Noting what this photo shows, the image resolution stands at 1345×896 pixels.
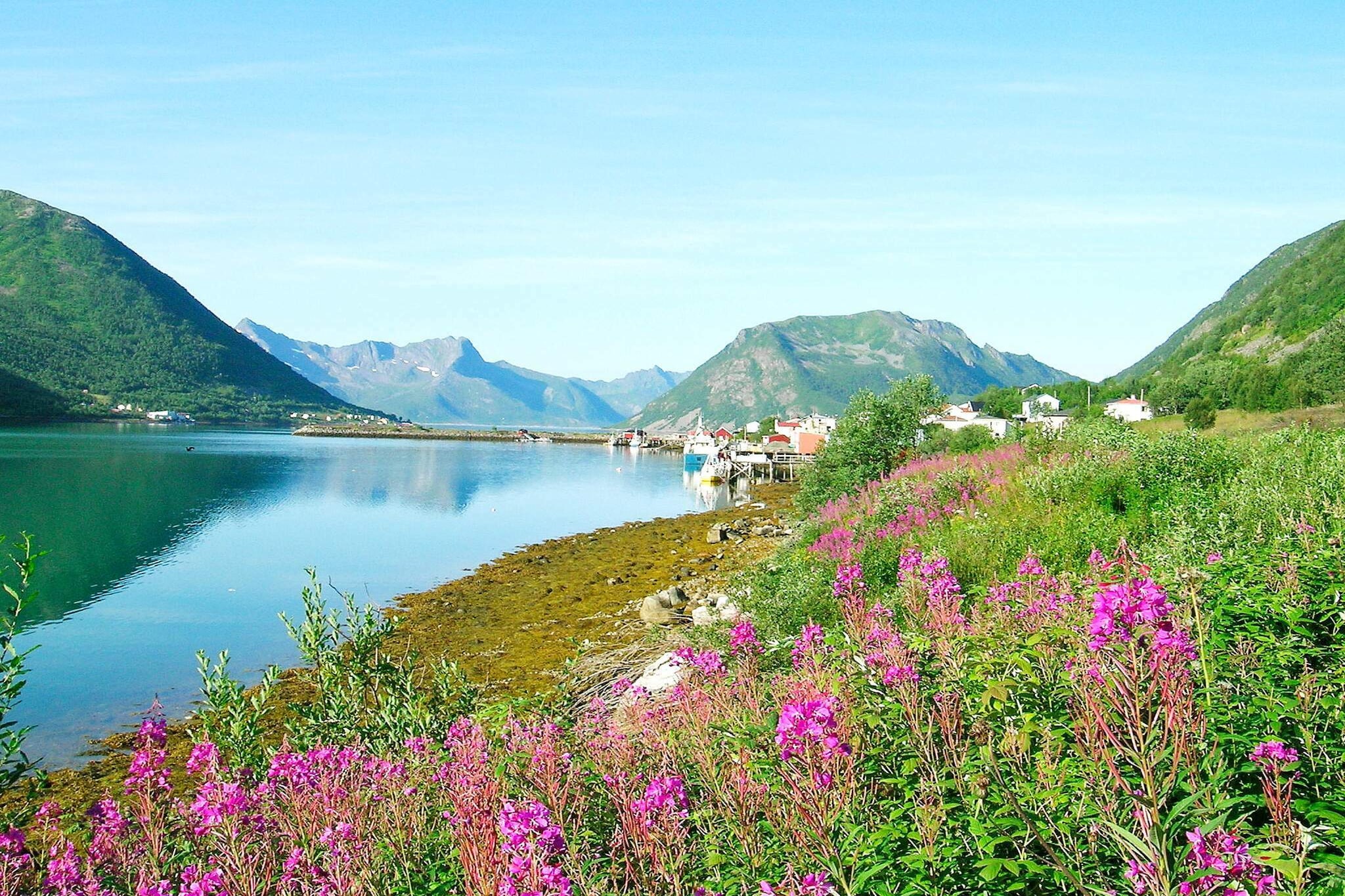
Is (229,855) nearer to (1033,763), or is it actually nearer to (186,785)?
(1033,763)

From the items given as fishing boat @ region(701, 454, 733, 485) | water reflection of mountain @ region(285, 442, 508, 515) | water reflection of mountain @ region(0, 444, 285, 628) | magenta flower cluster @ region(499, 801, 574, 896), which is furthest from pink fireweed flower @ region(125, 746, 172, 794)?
fishing boat @ region(701, 454, 733, 485)

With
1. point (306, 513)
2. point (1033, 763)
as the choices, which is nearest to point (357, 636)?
point (1033, 763)

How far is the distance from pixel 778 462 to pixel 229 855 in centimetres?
10658

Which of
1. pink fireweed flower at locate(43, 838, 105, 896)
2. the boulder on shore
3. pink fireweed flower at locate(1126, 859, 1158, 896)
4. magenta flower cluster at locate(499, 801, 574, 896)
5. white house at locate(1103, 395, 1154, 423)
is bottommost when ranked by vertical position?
the boulder on shore

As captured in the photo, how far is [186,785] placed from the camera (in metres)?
14.6

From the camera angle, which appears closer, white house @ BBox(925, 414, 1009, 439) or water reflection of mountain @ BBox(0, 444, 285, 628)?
water reflection of mountain @ BBox(0, 444, 285, 628)

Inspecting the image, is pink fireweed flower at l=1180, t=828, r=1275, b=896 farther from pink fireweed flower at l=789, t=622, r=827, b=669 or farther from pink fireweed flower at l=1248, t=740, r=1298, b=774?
pink fireweed flower at l=789, t=622, r=827, b=669

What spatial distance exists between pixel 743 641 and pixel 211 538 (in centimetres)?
4652

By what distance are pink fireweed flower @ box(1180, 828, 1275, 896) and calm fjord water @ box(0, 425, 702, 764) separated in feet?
67.0

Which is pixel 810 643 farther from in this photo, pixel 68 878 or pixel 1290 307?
pixel 1290 307

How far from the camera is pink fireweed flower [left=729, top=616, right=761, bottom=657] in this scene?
5895mm

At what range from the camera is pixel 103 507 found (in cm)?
5325

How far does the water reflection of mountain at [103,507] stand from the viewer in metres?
34.2

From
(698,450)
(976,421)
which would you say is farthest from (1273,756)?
(698,450)
